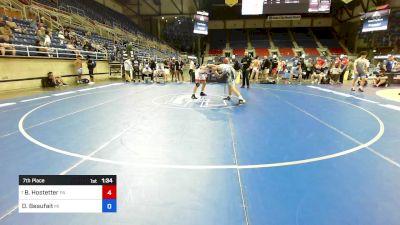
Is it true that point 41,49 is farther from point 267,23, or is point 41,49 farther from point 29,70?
point 267,23

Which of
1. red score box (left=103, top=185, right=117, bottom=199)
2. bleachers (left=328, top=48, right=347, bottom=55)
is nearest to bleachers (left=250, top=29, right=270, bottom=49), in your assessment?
bleachers (left=328, top=48, right=347, bottom=55)

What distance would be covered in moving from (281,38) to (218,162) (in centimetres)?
4505

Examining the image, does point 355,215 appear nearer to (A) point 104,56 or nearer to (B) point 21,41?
(B) point 21,41

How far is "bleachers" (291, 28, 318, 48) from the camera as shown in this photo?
41.8m

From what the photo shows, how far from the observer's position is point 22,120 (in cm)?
575

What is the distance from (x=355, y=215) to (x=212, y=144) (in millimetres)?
2380

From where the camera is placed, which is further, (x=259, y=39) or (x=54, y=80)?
(x=259, y=39)

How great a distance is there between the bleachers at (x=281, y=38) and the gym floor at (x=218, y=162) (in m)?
38.8

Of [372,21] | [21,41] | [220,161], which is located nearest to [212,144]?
[220,161]

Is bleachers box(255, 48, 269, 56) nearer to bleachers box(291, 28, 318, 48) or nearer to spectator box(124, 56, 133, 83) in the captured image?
bleachers box(291, 28, 318, 48)

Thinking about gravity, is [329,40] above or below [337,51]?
above
